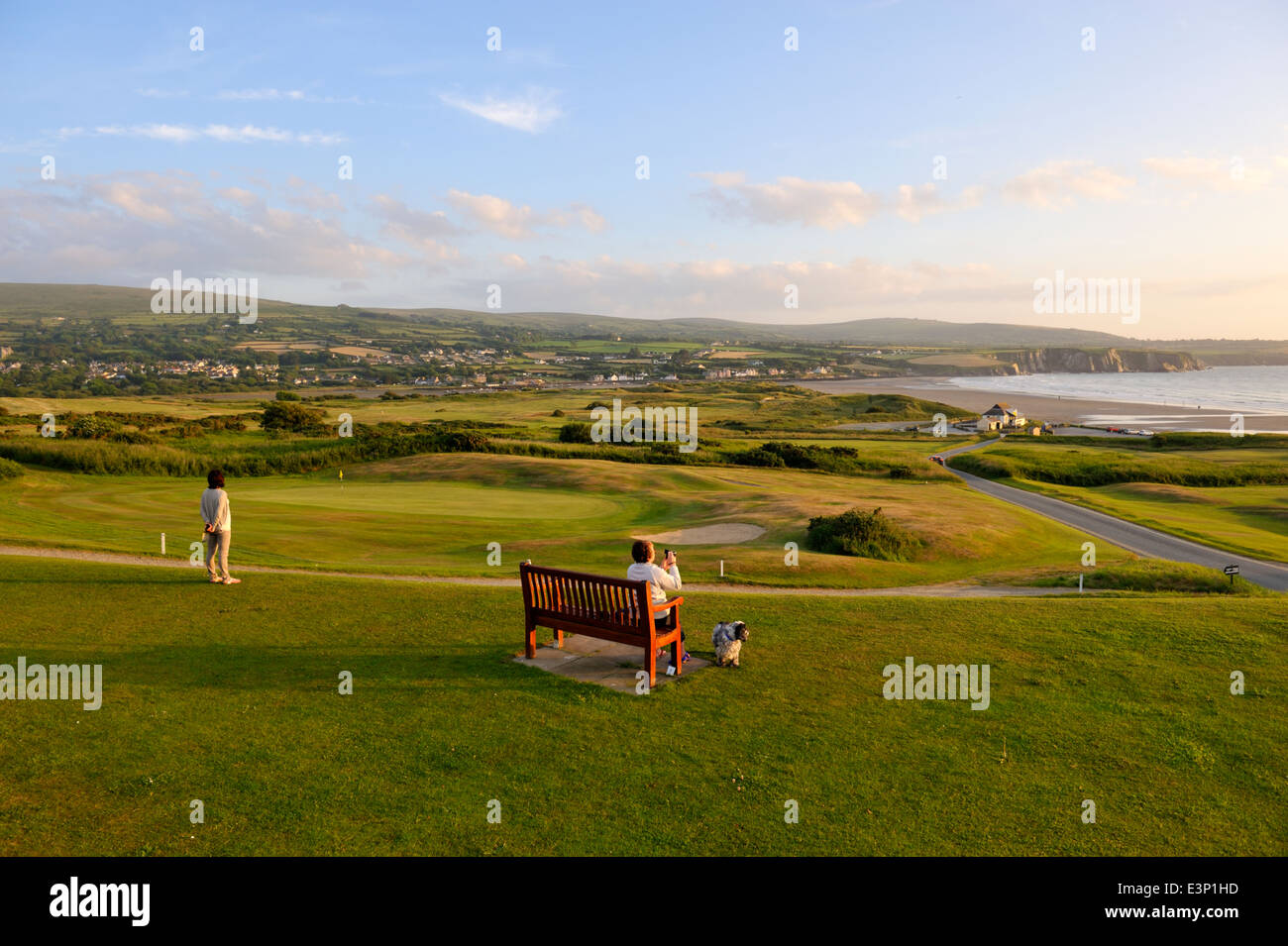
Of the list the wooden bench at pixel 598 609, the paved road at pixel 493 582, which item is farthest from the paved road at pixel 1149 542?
the wooden bench at pixel 598 609

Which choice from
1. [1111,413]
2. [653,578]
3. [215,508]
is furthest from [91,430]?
[1111,413]

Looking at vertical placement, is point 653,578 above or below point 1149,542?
above

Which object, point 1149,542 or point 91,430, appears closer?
point 1149,542

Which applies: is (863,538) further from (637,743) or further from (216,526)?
(216,526)

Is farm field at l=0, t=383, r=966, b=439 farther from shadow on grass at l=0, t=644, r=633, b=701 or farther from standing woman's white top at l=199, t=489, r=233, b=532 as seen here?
shadow on grass at l=0, t=644, r=633, b=701

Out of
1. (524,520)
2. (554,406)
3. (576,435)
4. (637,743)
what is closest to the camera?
(637,743)
